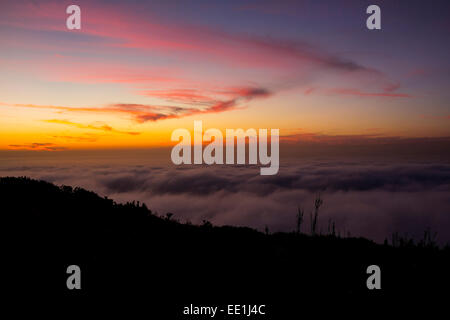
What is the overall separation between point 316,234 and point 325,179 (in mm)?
165245

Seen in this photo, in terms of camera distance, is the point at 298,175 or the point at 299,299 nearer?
the point at 299,299

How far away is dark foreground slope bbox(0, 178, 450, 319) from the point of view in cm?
785

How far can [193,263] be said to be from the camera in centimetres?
927

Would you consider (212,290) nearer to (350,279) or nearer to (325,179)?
(350,279)

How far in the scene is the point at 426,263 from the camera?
33.0 feet

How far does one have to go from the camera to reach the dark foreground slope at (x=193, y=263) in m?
7.85

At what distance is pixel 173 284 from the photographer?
819 centimetres
